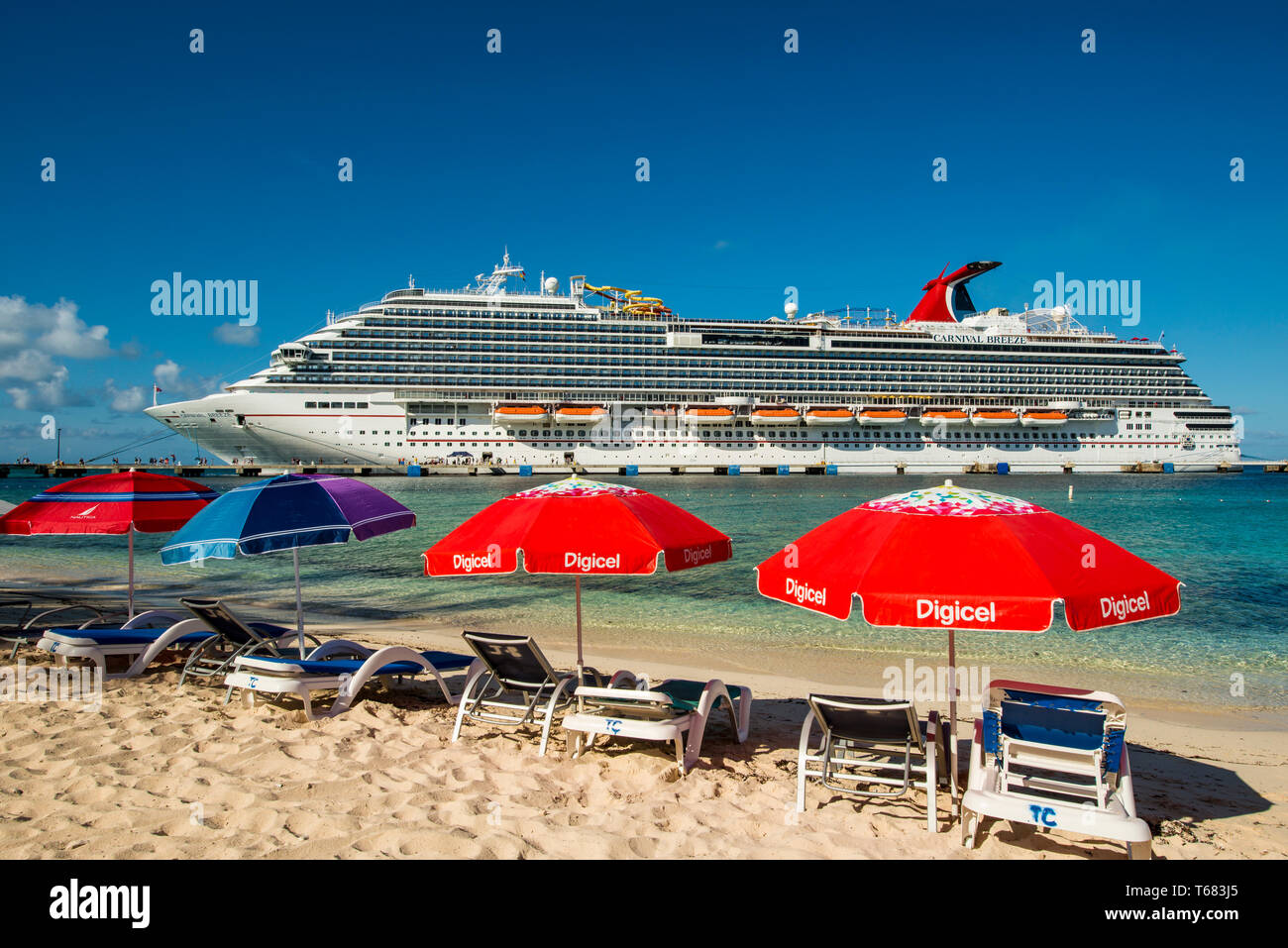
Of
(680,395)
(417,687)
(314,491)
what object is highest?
(680,395)

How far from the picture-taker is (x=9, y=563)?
15.8 m

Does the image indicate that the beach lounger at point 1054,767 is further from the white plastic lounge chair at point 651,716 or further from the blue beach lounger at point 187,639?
the blue beach lounger at point 187,639

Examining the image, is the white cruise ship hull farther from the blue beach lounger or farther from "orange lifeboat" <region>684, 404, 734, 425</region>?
the blue beach lounger

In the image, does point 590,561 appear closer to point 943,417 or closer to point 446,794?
point 446,794

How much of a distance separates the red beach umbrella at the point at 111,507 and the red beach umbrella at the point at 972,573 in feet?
17.0

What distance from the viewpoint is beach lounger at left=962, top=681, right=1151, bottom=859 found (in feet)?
9.47

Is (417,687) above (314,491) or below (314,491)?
below

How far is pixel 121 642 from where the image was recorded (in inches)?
231

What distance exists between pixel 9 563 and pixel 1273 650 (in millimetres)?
21820

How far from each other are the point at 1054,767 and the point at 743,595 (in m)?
8.68

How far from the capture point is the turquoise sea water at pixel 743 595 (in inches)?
330

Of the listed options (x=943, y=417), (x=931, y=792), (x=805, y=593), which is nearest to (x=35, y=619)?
(x=805, y=593)
